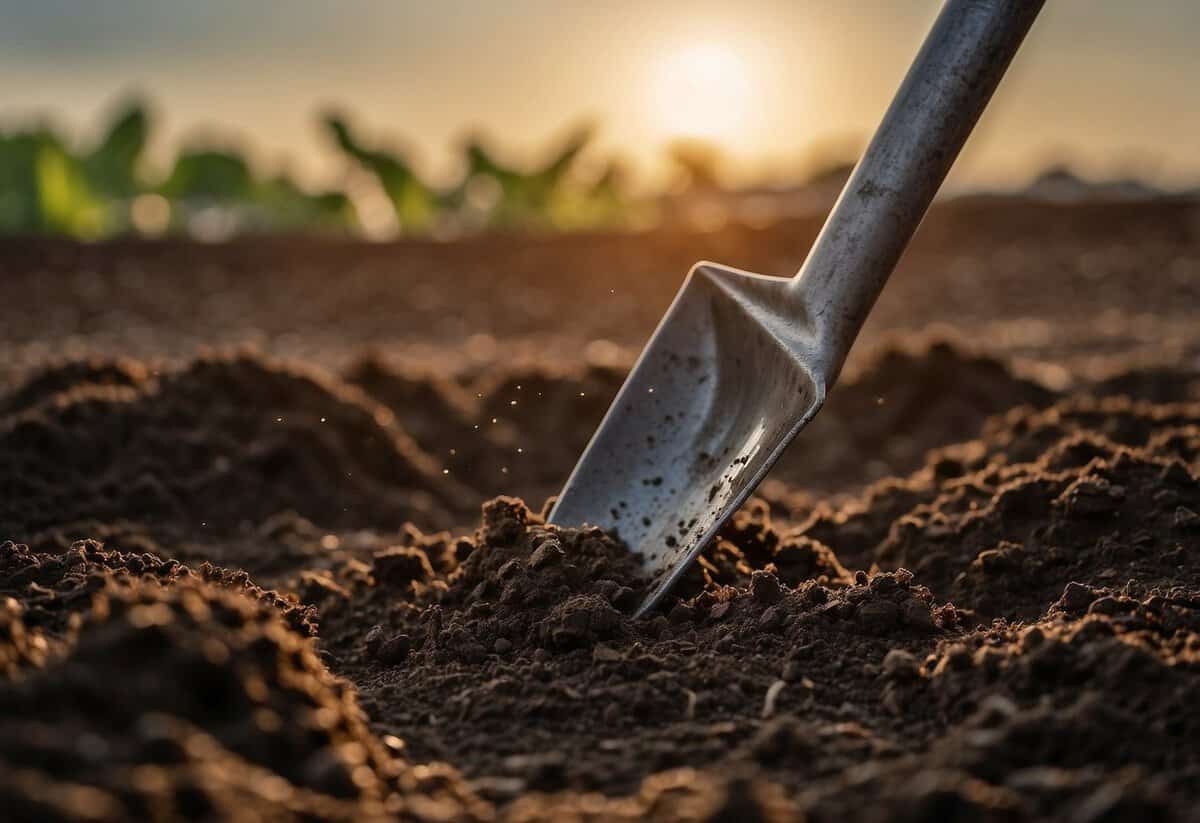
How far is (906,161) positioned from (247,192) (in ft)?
36.5

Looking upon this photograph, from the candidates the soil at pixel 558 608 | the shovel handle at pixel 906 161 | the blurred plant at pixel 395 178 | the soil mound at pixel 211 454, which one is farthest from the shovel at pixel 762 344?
the blurred plant at pixel 395 178

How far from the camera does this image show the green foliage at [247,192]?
11609 millimetres

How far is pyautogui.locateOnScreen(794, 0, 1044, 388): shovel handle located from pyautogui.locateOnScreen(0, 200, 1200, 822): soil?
0.61m

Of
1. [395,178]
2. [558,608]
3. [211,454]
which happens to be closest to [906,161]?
[558,608]

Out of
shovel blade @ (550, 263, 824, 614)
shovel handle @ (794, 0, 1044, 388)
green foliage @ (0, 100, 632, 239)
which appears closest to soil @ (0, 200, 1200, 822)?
shovel blade @ (550, 263, 824, 614)

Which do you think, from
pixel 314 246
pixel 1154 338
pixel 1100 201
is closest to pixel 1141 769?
pixel 1154 338

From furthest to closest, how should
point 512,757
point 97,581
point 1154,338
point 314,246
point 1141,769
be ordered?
point 314,246, point 1154,338, point 97,581, point 512,757, point 1141,769

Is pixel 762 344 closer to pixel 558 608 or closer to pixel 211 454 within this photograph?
pixel 558 608

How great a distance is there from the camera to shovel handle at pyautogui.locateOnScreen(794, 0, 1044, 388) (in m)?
2.89

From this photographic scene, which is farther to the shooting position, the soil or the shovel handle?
the shovel handle

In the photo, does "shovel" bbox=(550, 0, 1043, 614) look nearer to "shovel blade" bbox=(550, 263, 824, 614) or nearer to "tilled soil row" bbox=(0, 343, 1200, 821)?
"shovel blade" bbox=(550, 263, 824, 614)

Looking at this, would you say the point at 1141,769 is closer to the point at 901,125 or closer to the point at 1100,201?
the point at 901,125

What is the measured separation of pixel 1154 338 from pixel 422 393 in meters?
4.53

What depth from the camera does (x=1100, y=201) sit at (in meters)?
14.6
